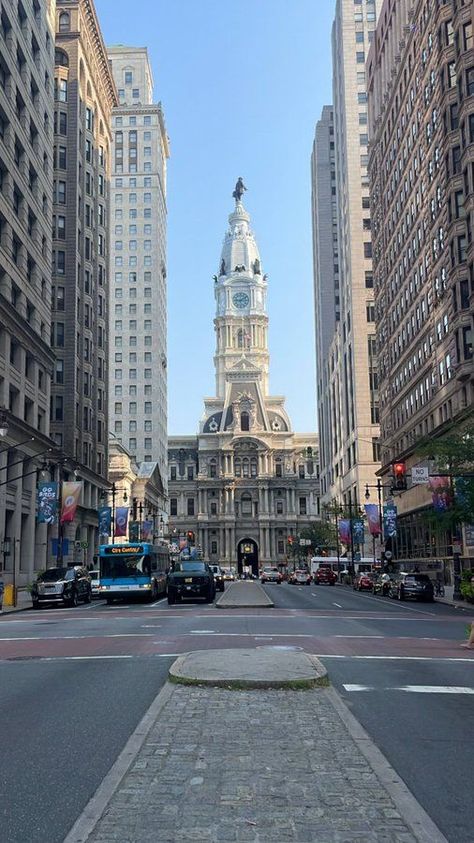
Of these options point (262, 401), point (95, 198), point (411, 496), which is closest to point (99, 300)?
point (95, 198)

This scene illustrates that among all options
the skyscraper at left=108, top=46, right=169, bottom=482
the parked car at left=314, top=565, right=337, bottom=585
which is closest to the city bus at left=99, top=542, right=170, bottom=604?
the parked car at left=314, top=565, right=337, bottom=585

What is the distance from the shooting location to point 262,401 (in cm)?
16725

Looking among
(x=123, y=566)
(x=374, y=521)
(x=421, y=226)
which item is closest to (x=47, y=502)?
(x=123, y=566)

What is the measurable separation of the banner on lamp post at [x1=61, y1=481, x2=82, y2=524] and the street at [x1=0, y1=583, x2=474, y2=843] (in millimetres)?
24614

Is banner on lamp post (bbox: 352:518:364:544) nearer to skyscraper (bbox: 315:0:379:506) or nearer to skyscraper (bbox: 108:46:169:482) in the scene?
skyscraper (bbox: 315:0:379:506)

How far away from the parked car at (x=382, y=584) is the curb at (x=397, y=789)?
1674 inches

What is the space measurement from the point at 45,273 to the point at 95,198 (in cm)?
2711

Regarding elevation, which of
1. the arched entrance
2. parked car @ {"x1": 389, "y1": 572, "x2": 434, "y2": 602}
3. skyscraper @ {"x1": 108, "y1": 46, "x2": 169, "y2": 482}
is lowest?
parked car @ {"x1": 389, "y1": 572, "x2": 434, "y2": 602}

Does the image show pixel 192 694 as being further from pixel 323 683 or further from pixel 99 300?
pixel 99 300

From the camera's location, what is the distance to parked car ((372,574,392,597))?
168ft

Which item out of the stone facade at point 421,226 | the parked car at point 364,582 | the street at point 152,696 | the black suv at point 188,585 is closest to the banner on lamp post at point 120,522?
the parked car at point 364,582

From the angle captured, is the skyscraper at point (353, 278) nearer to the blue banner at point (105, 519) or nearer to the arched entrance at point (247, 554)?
the arched entrance at point (247, 554)

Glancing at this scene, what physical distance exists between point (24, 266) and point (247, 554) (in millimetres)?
112100

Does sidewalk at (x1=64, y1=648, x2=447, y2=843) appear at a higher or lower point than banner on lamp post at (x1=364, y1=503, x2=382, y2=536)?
lower
